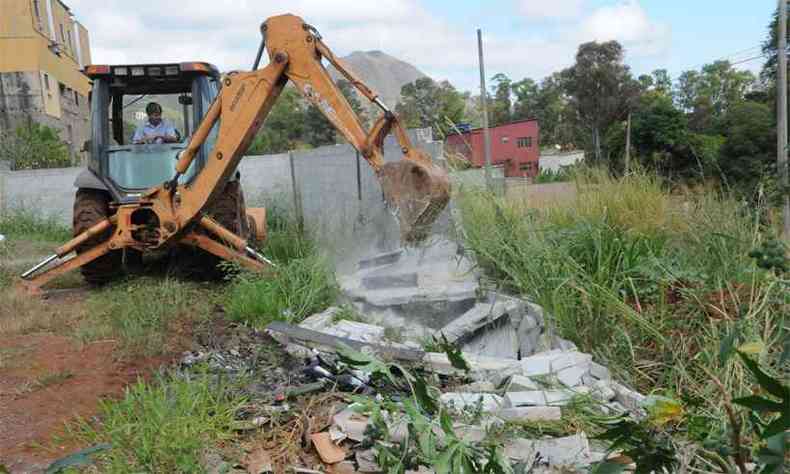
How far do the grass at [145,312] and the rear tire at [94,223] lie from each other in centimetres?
32

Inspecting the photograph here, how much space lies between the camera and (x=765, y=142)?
1631 cm

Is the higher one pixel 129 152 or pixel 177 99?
pixel 177 99

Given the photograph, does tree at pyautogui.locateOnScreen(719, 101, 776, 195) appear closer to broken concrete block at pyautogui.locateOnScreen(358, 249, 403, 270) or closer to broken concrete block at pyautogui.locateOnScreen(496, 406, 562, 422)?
broken concrete block at pyautogui.locateOnScreen(358, 249, 403, 270)

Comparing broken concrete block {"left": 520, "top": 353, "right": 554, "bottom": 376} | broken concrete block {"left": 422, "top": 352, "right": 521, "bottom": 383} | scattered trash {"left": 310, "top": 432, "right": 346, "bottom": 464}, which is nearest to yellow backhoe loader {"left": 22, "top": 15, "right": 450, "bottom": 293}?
broken concrete block {"left": 422, "top": 352, "right": 521, "bottom": 383}

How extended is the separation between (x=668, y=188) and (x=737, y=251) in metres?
1.68

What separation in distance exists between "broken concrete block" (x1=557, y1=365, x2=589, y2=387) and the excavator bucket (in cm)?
158

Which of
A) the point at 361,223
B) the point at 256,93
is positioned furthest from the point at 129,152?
the point at 361,223

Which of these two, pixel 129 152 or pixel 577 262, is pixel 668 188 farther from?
pixel 129 152

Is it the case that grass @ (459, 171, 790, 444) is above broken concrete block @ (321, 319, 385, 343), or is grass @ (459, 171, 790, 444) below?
above

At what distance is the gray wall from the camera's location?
751 cm

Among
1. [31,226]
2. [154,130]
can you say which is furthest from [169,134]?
[31,226]

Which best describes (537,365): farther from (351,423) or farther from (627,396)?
(351,423)

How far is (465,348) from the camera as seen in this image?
16.4ft

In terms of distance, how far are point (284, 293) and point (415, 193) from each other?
5.01ft
